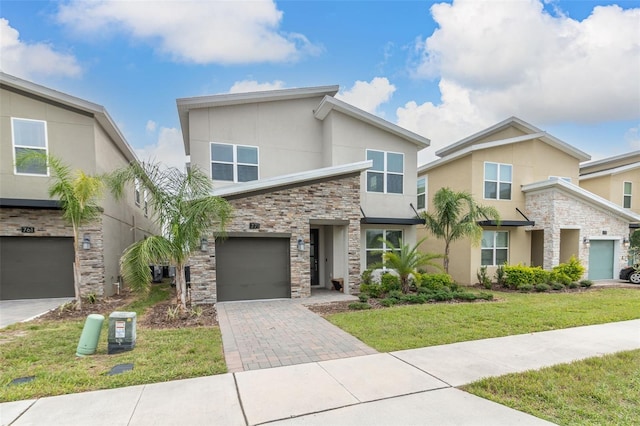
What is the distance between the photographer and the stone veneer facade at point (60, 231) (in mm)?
10078

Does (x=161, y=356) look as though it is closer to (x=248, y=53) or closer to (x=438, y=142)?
(x=248, y=53)

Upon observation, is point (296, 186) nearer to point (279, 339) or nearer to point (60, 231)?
point (279, 339)

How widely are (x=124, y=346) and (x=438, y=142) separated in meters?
19.1

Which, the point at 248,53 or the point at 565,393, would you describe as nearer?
the point at 565,393

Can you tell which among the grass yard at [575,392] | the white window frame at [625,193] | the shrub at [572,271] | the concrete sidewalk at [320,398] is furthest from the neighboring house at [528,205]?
the concrete sidewalk at [320,398]

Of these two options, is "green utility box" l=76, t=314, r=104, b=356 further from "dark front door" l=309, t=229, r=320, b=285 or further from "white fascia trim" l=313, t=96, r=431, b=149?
"white fascia trim" l=313, t=96, r=431, b=149

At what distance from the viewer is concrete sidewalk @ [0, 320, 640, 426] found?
329 cm

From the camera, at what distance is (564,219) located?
46.8 feet

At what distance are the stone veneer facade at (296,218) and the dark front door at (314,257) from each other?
1839mm

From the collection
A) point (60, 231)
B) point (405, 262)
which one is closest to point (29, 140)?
point (60, 231)

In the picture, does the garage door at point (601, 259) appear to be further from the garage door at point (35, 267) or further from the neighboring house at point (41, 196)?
the garage door at point (35, 267)

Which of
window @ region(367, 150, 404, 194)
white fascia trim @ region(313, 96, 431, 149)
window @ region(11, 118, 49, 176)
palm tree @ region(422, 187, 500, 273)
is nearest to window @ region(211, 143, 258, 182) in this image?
white fascia trim @ region(313, 96, 431, 149)

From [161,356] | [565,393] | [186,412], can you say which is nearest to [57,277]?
[161,356]

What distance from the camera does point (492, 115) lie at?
19.5 meters
